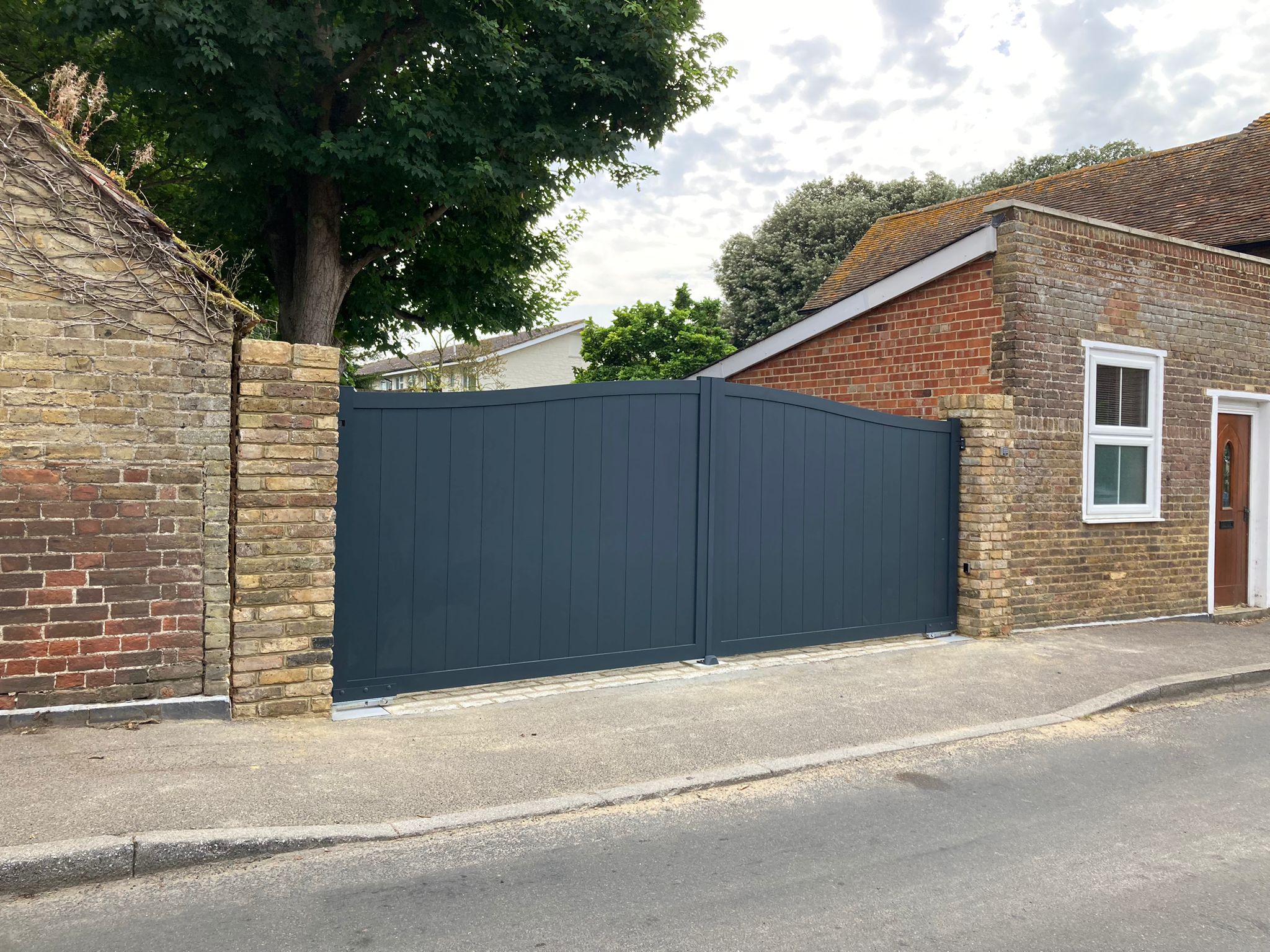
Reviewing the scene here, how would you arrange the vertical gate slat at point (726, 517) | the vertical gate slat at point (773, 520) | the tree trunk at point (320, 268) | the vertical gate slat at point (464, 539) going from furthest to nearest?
the tree trunk at point (320, 268) → the vertical gate slat at point (773, 520) → the vertical gate slat at point (726, 517) → the vertical gate slat at point (464, 539)

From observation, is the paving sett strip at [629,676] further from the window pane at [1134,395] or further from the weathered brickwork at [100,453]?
the window pane at [1134,395]

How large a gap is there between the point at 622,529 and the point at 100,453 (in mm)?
3392

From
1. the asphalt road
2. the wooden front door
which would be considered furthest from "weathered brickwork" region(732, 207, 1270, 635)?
the asphalt road

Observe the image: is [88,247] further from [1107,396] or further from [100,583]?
[1107,396]

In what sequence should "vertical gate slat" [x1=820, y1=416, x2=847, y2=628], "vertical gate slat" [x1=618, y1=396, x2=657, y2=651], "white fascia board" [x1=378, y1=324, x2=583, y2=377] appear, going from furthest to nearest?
1. "white fascia board" [x1=378, y1=324, x2=583, y2=377]
2. "vertical gate slat" [x1=820, y1=416, x2=847, y2=628]
3. "vertical gate slat" [x1=618, y1=396, x2=657, y2=651]

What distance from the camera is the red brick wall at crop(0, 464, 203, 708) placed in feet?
16.5

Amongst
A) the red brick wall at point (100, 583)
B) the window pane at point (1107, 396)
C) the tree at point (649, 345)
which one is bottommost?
the red brick wall at point (100, 583)

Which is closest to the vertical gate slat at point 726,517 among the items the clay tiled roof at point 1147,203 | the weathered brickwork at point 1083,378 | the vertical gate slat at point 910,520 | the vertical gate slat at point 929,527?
the vertical gate slat at point 910,520

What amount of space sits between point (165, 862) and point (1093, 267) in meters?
9.11

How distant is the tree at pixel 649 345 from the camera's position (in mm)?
23797

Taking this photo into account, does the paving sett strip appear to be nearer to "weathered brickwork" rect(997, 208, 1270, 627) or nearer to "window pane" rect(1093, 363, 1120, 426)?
"weathered brickwork" rect(997, 208, 1270, 627)

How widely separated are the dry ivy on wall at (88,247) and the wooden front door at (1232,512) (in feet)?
34.1

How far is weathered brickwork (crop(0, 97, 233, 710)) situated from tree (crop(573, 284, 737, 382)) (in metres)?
18.3

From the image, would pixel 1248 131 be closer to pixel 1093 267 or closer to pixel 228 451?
pixel 1093 267
